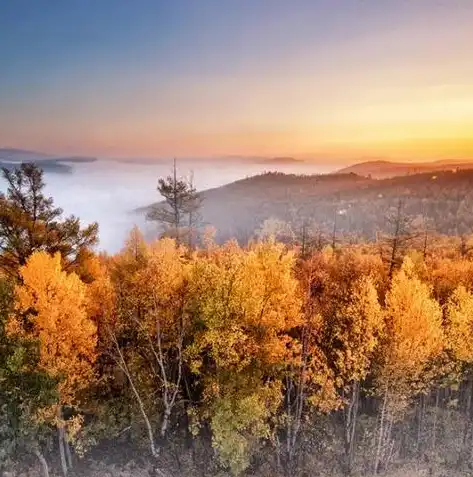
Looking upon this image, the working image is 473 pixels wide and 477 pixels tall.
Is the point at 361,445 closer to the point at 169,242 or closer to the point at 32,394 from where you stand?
the point at 169,242

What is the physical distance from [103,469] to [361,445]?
17.6 meters

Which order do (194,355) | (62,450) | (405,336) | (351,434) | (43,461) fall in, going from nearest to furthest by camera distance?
(43,461)
(62,450)
(194,355)
(405,336)
(351,434)

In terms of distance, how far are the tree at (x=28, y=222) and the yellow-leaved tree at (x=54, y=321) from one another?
1.21 m

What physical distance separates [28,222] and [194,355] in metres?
A: 11.8

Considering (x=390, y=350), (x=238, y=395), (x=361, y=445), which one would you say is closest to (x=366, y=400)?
(x=361, y=445)

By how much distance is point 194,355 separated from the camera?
30031 millimetres

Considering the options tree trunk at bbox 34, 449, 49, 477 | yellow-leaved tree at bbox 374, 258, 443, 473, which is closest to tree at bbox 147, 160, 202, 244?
yellow-leaved tree at bbox 374, 258, 443, 473

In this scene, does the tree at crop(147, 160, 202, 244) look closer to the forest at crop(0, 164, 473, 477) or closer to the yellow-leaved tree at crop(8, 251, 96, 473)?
the forest at crop(0, 164, 473, 477)

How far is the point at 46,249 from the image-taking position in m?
29.3

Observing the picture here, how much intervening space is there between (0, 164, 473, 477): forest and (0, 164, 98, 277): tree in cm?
8

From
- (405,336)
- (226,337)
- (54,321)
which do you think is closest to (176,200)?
(226,337)

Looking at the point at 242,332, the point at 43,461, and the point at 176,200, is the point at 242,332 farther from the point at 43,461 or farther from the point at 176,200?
the point at 176,200

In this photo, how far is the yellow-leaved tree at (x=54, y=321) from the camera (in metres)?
26.8

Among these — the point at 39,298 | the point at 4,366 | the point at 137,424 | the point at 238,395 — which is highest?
the point at 39,298
